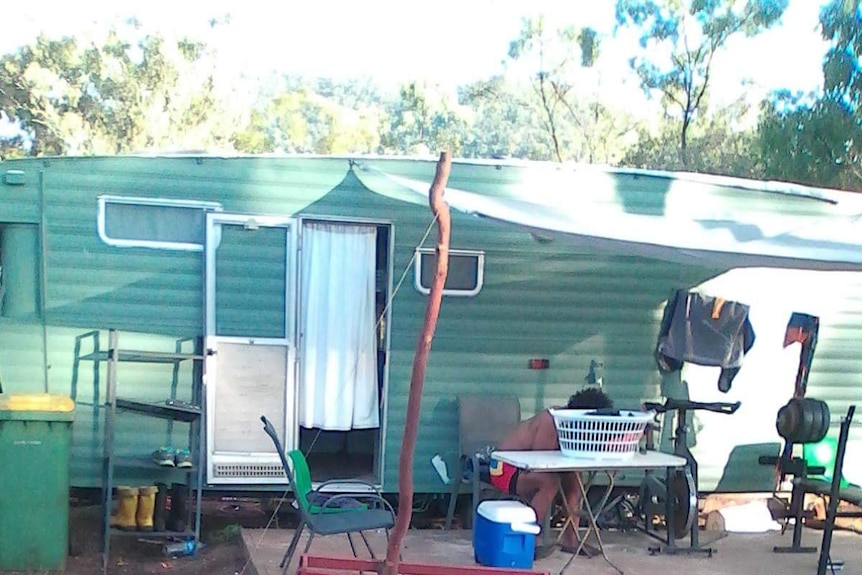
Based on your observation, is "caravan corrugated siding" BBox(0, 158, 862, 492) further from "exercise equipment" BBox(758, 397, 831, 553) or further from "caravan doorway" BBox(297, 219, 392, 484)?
"exercise equipment" BBox(758, 397, 831, 553)

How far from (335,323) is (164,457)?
122 cm

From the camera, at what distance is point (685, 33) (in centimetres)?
1644

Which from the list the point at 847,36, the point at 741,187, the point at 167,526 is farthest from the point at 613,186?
the point at 847,36

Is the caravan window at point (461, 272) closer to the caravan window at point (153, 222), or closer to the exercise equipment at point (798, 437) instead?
the caravan window at point (153, 222)

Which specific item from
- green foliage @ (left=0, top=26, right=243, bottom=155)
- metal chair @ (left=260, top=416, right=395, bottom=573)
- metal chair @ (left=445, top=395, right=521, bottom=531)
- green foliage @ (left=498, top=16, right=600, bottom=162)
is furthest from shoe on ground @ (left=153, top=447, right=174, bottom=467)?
green foliage @ (left=498, top=16, right=600, bottom=162)

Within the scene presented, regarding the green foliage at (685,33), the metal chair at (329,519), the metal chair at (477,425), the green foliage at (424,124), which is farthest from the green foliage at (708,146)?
the metal chair at (329,519)

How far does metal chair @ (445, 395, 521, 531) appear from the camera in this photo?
5445 mm

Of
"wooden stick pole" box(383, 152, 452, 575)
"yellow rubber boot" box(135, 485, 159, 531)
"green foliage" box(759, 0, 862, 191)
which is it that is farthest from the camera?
"green foliage" box(759, 0, 862, 191)

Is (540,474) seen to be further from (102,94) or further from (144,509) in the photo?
(102,94)

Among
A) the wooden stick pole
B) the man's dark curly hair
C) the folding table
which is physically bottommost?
the folding table

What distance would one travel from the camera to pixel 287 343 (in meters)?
5.35

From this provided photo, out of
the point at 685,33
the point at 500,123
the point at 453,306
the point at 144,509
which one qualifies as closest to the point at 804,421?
the point at 453,306

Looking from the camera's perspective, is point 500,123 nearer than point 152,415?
No

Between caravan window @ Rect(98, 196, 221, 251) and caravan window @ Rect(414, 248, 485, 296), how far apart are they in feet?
4.24
